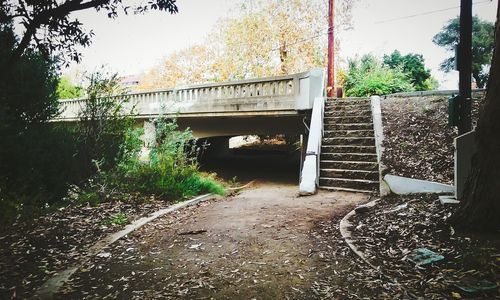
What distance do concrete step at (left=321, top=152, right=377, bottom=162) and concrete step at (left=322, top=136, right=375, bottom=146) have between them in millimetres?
547

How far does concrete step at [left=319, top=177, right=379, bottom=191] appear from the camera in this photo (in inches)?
322

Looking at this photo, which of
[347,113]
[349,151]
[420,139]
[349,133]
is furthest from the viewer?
[347,113]

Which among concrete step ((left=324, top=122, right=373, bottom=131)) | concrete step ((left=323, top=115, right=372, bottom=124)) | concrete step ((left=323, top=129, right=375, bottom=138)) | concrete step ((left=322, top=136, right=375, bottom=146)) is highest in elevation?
concrete step ((left=323, top=115, right=372, bottom=124))

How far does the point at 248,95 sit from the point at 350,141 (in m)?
4.18

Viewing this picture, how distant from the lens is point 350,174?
28.8ft

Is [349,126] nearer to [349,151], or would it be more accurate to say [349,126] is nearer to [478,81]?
[349,151]

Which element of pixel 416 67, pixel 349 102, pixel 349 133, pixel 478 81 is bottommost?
pixel 349 133

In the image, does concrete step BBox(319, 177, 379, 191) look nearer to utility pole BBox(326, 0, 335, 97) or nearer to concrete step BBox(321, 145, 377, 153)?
concrete step BBox(321, 145, 377, 153)

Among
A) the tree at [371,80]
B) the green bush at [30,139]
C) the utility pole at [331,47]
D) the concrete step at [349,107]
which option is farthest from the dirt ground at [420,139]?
the green bush at [30,139]

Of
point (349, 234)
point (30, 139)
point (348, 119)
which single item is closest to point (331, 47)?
point (348, 119)

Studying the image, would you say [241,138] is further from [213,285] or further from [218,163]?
[213,285]

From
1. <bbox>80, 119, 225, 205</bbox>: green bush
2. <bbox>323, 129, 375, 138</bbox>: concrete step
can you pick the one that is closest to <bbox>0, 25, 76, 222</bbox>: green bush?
<bbox>80, 119, 225, 205</bbox>: green bush

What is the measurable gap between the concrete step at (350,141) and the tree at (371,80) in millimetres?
9155

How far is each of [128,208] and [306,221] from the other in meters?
3.54
